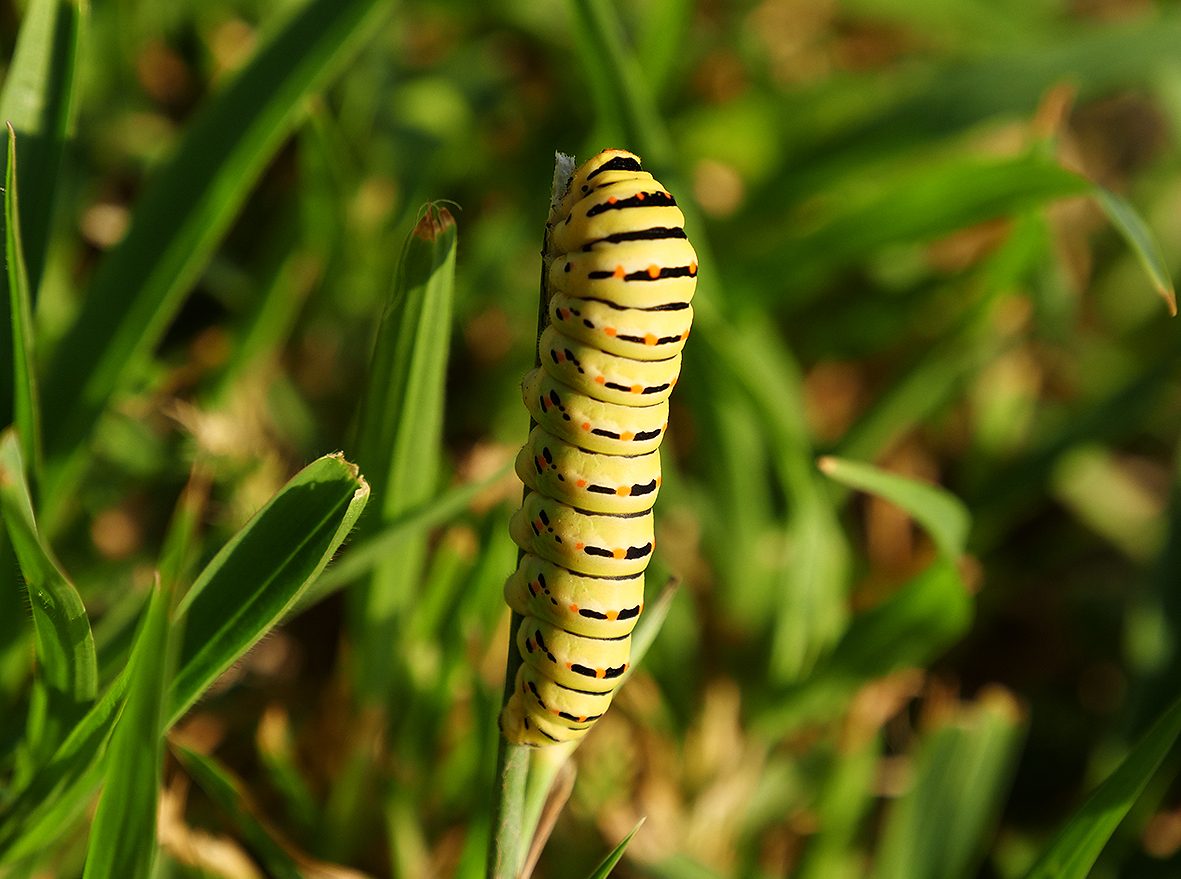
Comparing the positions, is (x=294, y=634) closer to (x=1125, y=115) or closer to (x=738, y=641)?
(x=738, y=641)

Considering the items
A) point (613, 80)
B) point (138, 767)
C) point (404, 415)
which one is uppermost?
point (613, 80)

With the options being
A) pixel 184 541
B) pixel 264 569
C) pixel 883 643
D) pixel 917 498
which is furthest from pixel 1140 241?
pixel 184 541

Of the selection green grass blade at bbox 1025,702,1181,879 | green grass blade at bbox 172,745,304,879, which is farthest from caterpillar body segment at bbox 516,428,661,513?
green grass blade at bbox 1025,702,1181,879

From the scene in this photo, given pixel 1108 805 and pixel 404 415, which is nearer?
pixel 1108 805

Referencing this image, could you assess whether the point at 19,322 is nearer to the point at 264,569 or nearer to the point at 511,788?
the point at 264,569

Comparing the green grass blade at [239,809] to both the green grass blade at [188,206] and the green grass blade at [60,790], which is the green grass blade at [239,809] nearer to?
the green grass blade at [60,790]

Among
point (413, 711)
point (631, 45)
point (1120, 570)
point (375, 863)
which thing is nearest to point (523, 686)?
point (413, 711)

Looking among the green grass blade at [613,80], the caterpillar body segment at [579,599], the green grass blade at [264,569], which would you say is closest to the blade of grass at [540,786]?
the caterpillar body segment at [579,599]
